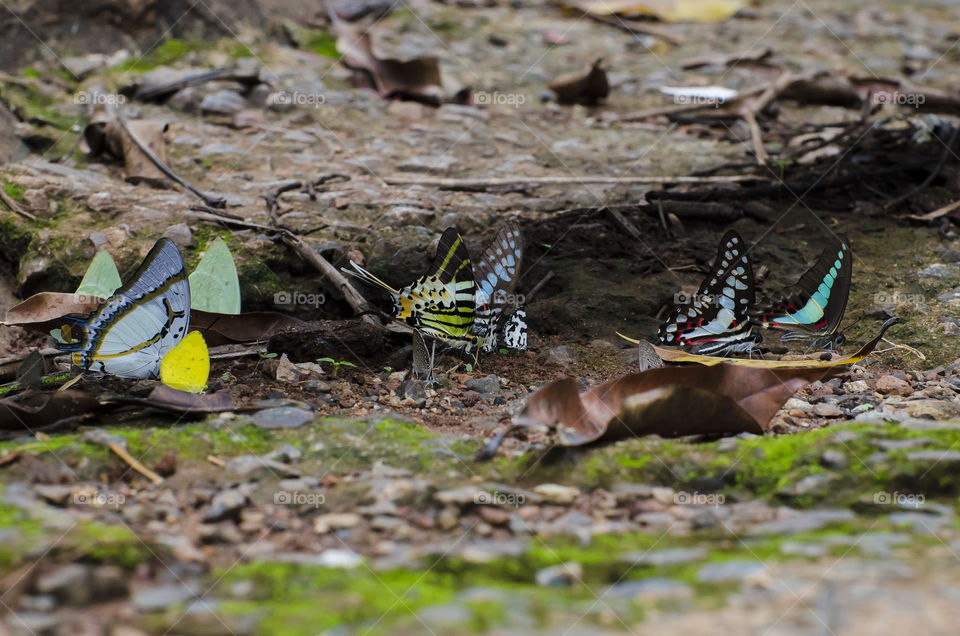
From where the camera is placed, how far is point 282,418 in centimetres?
232

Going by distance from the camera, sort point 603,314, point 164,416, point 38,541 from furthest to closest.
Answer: point 603,314 → point 164,416 → point 38,541

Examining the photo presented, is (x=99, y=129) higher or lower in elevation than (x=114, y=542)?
higher

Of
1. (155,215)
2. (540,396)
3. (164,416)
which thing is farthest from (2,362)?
(540,396)

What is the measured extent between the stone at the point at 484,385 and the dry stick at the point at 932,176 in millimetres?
2449

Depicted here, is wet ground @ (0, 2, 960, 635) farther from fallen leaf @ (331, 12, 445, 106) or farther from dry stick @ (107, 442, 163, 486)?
fallen leaf @ (331, 12, 445, 106)

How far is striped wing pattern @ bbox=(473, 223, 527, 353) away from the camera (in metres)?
3.19

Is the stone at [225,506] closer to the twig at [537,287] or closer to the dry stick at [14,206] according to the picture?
the twig at [537,287]

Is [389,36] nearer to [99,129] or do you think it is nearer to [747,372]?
[99,129]

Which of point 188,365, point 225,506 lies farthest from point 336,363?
point 225,506

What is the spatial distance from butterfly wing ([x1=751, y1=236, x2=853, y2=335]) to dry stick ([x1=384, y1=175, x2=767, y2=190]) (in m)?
1.32

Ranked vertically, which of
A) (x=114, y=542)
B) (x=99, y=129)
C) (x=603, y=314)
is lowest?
(x=603, y=314)

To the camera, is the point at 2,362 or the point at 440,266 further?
the point at 440,266

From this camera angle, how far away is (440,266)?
10.0 ft

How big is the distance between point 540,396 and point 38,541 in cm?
118
